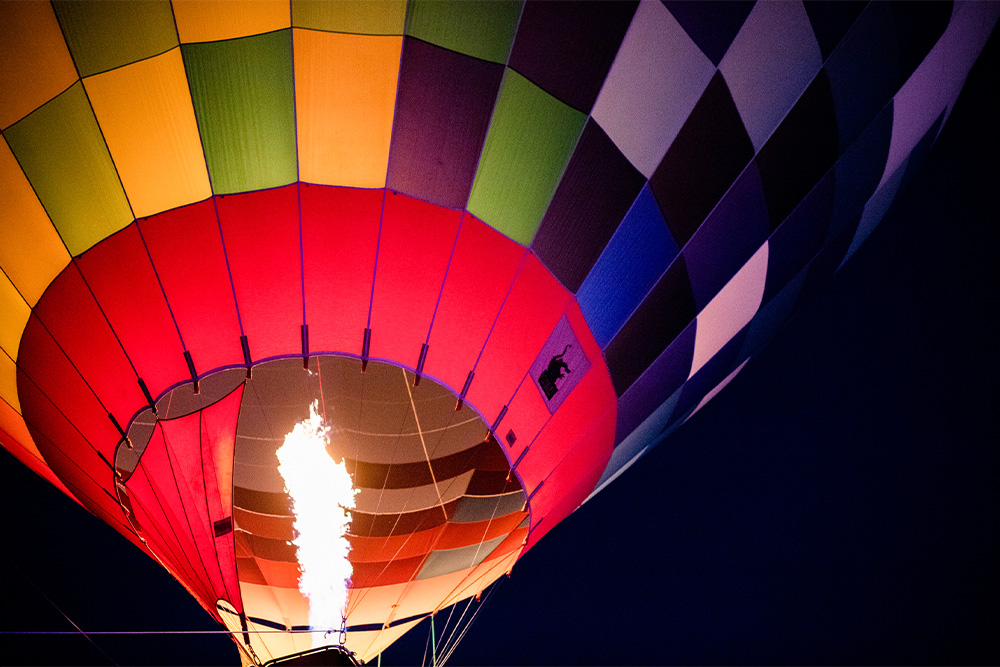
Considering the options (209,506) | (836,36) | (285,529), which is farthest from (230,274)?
(836,36)

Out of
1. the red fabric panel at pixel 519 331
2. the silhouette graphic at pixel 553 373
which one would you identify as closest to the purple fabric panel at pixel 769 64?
the red fabric panel at pixel 519 331

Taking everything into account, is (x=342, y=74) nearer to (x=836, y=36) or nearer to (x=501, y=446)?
(x=501, y=446)

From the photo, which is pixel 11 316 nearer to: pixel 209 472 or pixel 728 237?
pixel 209 472

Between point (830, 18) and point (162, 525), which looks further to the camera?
point (830, 18)

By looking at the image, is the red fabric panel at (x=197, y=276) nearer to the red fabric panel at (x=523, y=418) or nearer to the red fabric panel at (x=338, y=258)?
the red fabric panel at (x=338, y=258)

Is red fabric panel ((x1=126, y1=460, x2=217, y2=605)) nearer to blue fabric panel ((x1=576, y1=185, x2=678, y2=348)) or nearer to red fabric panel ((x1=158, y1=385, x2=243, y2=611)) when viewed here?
red fabric panel ((x1=158, y1=385, x2=243, y2=611))

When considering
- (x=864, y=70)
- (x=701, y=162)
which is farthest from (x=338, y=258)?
(x=864, y=70)
